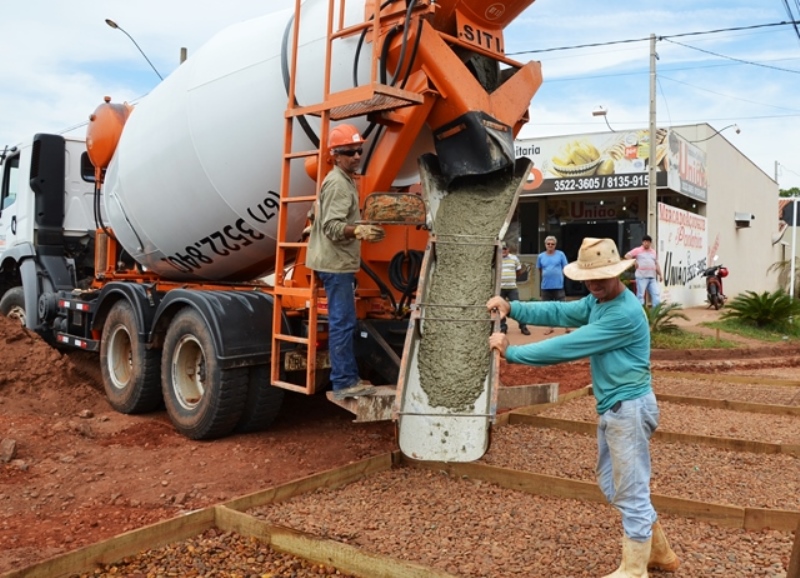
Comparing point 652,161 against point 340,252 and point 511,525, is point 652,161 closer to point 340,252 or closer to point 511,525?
point 340,252

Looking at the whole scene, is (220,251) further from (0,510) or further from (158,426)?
(0,510)

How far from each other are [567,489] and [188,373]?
3.50 metres

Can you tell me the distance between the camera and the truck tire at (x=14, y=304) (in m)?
10.0

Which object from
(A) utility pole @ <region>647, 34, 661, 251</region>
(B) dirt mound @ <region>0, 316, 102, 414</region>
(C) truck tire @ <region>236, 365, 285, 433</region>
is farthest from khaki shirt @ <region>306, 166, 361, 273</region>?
(A) utility pole @ <region>647, 34, 661, 251</region>

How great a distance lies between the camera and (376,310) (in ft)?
20.0

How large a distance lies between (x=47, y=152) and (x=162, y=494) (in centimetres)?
607

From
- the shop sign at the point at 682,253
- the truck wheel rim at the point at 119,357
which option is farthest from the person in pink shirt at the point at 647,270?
the truck wheel rim at the point at 119,357

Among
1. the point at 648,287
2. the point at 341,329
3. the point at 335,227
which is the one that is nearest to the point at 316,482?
the point at 341,329

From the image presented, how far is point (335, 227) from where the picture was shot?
→ 5340 millimetres

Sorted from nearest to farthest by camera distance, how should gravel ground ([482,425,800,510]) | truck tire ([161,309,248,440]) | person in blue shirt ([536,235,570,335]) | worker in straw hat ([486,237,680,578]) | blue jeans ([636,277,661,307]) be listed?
worker in straw hat ([486,237,680,578]), gravel ground ([482,425,800,510]), truck tire ([161,309,248,440]), person in blue shirt ([536,235,570,335]), blue jeans ([636,277,661,307])

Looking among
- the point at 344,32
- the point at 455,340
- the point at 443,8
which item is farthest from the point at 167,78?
the point at 455,340

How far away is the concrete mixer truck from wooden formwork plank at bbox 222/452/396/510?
42 cm

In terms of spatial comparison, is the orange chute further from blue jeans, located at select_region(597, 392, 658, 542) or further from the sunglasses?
blue jeans, located at select_region(597, 392, 658, 542)

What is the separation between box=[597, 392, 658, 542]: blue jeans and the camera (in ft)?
11.9
